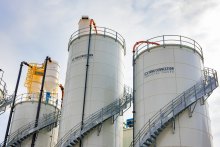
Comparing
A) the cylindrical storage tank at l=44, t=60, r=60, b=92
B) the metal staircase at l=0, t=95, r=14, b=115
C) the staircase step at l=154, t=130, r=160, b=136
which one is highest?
A: the cylindrical storage tank at l=44, t=60, r=60, b=92

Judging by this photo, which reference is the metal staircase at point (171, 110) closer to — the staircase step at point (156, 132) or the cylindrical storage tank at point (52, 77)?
the staircase step at point (156, 132)

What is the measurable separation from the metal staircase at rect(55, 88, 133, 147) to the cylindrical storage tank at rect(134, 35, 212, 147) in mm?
2288

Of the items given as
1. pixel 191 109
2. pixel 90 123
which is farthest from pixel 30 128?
pixel 191 109

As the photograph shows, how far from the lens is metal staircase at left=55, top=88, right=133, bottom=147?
23719 millimetres

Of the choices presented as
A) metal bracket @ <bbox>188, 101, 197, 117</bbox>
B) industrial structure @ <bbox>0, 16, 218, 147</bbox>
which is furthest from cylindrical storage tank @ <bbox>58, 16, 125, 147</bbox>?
metal bracket @ <bbox>188, 101, 197, 117</bbox>

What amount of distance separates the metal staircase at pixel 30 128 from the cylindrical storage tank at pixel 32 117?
39 cm

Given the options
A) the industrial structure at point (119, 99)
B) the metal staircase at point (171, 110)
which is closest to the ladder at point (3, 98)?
the industrial structure at point (119, 99)

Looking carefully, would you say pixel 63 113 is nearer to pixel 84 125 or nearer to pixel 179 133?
pixel 84 125

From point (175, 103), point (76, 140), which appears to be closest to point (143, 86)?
point (175, 103)

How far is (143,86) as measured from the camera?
2353cm

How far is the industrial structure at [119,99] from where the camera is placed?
2120 centimetres

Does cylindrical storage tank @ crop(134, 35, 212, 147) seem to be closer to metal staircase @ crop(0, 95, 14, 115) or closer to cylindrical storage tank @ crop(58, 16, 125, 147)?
cylindrical storage tank @ crop(58, 16, 125, 147)

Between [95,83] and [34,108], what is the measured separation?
9.52m

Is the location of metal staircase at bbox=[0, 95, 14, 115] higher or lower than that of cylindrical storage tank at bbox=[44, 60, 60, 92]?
lower
